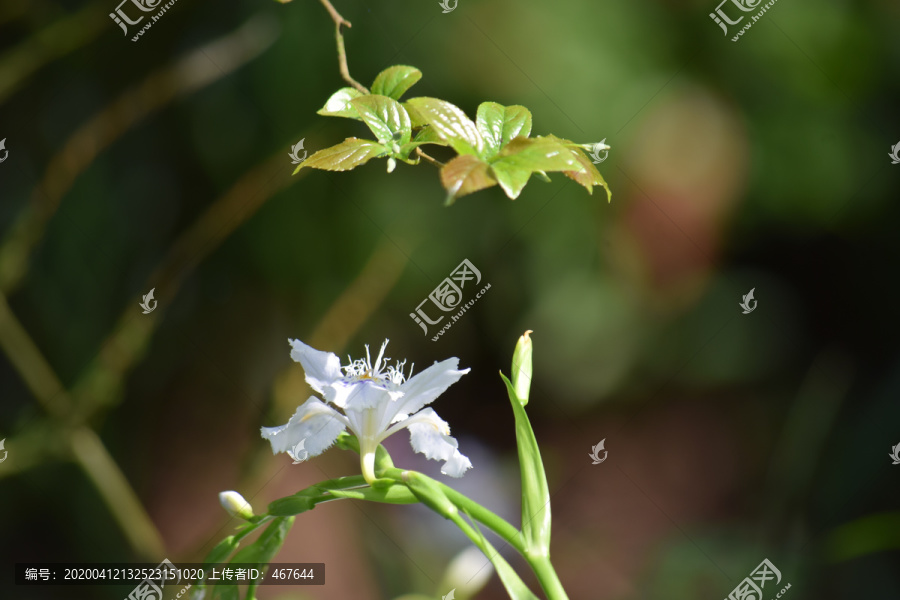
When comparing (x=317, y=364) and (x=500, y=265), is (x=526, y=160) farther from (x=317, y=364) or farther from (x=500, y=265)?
(x=500, y=265)

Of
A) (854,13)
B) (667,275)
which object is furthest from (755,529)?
(854,13)

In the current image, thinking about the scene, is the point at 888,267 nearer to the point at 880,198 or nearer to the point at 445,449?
the point at 880,198
